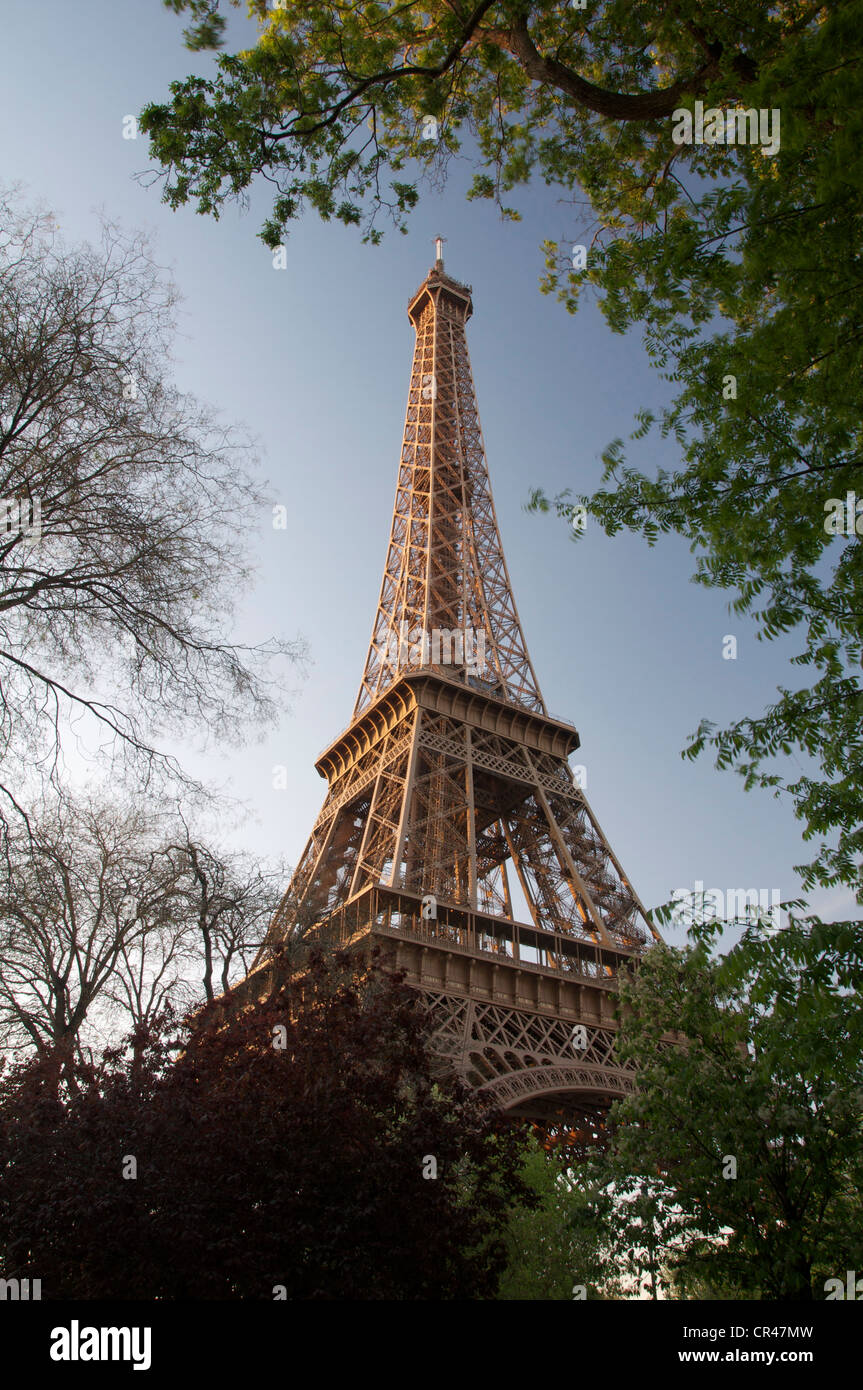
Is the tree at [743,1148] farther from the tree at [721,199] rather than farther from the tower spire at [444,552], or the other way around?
the tower spire at [444,552]

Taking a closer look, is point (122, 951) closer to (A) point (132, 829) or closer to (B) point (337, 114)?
(A) point (132, 829)

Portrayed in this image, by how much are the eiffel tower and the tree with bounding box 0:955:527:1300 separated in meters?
5.14

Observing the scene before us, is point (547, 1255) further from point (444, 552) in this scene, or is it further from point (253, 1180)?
point (444, 552)

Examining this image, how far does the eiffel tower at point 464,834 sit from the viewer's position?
81.6ft

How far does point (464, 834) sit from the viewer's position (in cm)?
3284

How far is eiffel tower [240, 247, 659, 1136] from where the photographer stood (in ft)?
81.6

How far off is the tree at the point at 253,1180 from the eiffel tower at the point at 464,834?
5143 millimetres

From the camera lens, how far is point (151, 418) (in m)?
7.93

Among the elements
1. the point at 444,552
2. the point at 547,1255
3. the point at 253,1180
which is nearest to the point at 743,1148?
the point at 253,1180

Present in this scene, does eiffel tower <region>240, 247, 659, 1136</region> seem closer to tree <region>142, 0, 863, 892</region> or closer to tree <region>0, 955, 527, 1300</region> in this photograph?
tree <region>0, 955, 527, 1300</region>

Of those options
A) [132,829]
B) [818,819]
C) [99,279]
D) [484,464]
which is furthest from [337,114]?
[484,464]

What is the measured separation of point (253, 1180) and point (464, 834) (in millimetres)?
23610

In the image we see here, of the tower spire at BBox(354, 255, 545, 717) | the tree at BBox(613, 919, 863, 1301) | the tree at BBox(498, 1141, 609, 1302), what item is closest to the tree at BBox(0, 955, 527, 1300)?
the tree at BBox(613, 919, 863, 1301)

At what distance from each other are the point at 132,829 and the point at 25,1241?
26.7 ft
